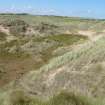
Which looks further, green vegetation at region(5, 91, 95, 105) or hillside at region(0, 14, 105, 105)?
hillside at region(0, 14, 105, 105)

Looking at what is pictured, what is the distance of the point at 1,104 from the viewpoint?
36.6 feet

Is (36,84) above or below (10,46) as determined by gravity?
above

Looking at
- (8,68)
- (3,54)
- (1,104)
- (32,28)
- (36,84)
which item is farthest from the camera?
(32,28)

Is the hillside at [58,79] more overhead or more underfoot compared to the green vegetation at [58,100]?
more underfoot

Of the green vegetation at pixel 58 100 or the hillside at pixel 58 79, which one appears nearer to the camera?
the green vegetation at pixel 58 100

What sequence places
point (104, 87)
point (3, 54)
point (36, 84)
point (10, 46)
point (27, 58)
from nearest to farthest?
point (104, 87) → point (36, 84) → point (27, 58) → point (3, 54) → point (10, 46)

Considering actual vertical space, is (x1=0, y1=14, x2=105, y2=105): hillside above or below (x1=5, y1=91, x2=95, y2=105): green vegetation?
below

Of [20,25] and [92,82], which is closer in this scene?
[92,82]

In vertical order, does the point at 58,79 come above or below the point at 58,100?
below

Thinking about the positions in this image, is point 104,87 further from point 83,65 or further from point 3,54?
point 3,54

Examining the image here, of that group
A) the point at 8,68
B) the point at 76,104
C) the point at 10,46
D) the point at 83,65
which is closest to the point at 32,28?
the point at 10,46

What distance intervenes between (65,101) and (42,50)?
28.6 metres

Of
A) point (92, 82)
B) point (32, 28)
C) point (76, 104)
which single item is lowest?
point (32, 28)

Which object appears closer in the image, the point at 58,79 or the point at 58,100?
the point at 58,100
